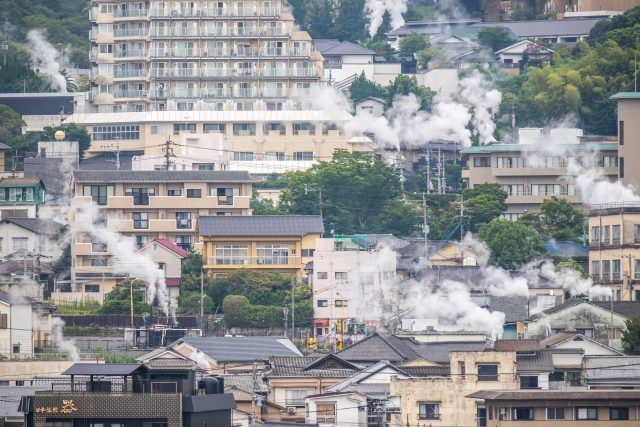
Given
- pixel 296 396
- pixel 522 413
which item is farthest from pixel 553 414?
pixel 296 396

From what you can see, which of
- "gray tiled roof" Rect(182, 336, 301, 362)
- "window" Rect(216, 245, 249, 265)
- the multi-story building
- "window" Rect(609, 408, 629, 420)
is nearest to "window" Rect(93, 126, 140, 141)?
the multi-story building

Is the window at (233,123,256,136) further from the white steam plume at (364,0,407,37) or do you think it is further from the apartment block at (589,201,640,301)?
the white steam plume at (364,0,407,37)

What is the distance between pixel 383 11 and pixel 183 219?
4777 cm

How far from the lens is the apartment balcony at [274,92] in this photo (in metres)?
93.1

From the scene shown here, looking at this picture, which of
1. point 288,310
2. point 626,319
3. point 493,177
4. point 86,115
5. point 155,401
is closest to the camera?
point 155,401

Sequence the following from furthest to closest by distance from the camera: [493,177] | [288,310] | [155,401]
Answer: [493,177] → [288,310] → [155,401]

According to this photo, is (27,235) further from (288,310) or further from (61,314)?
(288,310)

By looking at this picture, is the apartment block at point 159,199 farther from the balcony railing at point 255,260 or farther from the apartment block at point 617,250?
the apartment block at point 617,250

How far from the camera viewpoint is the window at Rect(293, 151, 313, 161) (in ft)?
292

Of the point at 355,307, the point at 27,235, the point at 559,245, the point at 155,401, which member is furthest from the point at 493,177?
the point at 155,401

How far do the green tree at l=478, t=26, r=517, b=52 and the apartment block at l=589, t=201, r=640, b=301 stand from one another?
42242 millimetres

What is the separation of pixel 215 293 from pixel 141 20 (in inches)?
1238

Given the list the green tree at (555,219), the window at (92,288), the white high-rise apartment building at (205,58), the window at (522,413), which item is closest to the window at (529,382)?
the window at (522,413)

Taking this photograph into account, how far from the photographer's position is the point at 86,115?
298 ft
